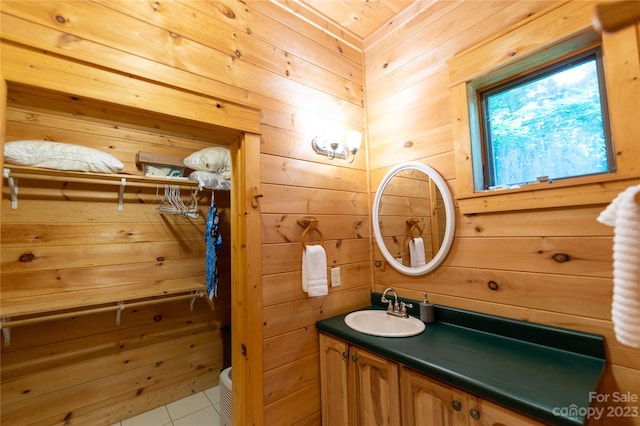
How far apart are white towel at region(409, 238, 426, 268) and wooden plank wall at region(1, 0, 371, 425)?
33 cm

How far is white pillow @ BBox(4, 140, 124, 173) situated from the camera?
1739 millimetres

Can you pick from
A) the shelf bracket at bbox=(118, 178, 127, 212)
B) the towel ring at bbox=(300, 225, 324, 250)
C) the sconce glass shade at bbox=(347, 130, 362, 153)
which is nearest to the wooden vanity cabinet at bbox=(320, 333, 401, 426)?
the towel ring at bbox=(300, 225, 324, 250)

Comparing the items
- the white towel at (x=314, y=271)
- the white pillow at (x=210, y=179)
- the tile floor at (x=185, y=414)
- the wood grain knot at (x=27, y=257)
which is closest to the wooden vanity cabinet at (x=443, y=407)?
the white towel at (x=314, y=271)

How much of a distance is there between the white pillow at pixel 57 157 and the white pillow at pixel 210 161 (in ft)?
1.77

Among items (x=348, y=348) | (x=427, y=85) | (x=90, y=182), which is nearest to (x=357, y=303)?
(x=348, y=348)

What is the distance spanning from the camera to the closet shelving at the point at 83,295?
175 cm

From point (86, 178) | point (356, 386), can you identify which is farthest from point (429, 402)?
point (86, 178)

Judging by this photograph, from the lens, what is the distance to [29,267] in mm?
1893

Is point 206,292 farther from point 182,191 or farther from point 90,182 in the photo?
point 90,182

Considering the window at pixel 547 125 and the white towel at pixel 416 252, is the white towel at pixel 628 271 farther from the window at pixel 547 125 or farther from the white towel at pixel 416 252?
the white towel at pixel 416 252

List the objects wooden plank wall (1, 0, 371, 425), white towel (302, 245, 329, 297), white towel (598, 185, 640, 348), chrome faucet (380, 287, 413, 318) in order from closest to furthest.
Answer: 1. white towel (598, 185, 640, 348)
2. wooden plank wall (1, 0, 371, 425)
3. white towel (302, 245, 329, 297)
4. chrome faucet (380, 287, 413, 318)

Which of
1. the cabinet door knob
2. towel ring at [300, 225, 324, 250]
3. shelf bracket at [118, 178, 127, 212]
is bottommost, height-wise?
the cabinet door knob

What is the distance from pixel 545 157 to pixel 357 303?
1.32m

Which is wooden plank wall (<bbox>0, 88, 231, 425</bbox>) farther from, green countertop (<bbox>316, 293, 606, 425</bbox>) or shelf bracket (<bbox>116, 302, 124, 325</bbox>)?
green countertop (<bbox>316, 293, 606, 425</bbox>)
